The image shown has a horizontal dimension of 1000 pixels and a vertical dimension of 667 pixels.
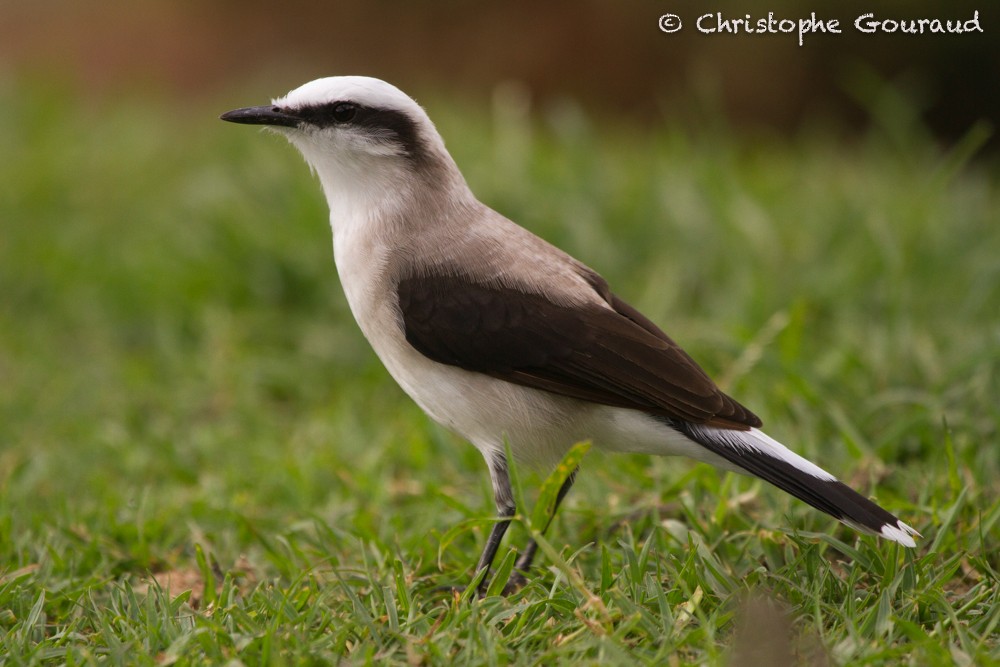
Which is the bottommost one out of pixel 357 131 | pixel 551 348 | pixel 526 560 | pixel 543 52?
pixel 526 560

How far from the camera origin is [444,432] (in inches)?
201

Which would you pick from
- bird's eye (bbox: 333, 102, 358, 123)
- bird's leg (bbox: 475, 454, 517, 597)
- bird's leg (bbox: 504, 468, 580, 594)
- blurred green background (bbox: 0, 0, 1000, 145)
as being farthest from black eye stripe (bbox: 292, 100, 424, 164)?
blurred green background (bbox: 0, 0, 1000, 145)

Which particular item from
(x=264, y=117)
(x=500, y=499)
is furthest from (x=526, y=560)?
(x=264, y=117)

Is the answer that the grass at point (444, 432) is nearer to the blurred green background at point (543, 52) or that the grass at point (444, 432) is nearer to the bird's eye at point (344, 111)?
the bird's eye at point (344, 111)

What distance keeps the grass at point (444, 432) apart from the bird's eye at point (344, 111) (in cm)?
140

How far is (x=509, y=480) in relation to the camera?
3.86 meters

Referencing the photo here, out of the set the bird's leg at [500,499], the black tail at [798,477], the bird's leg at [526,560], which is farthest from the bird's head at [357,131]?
the black tail at [798,477]

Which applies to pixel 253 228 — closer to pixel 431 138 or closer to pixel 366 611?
pixel 431 138

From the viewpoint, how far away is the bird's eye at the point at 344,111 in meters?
3.88

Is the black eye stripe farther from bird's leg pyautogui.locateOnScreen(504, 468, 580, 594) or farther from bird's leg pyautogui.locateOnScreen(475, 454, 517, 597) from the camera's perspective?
bird's leg pyautogui.locateOnScreen(504, 468, 580, 594)

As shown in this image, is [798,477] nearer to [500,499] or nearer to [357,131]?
[500,499]

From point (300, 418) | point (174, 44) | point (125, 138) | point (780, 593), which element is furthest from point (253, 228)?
point (174, 44)

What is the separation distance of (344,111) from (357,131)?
0.27 feet

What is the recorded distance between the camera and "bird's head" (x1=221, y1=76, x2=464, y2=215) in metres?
3.88
